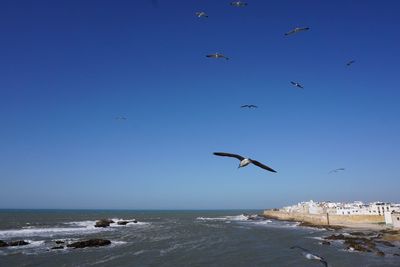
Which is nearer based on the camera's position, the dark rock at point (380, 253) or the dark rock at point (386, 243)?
the dark rock at point (380, 253)

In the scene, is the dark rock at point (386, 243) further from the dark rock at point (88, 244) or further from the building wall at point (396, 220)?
the dark rock at point (88, 244)

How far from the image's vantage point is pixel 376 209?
307 feet

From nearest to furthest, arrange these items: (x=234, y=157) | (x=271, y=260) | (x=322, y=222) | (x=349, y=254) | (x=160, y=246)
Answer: (x=234, y=157) < (x=271, y=260) < (x=349, y=254) < (x=160, y=246) < (x=322, y=222)

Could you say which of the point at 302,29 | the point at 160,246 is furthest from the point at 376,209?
the point at 302,29

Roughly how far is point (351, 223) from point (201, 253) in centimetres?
5387

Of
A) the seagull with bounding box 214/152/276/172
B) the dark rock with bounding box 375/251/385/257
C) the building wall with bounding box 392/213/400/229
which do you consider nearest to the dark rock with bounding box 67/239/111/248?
the dark rock with bounding box 375/251/385/257

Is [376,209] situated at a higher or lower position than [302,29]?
lower

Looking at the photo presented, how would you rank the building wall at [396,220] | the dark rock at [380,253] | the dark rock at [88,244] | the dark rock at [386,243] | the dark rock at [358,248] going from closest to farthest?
the dark rock at [380,253]
the dark rock at [358,248]
the dark rock at [88,244]
the dark rock at [386,243]
the building wall at [396,220]

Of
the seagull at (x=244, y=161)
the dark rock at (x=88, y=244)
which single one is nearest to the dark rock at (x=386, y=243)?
the dark rock at (x=88, y=244)

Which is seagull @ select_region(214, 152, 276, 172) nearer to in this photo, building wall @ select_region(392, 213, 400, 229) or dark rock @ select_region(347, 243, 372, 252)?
dark rock @ select_region(347, 243, 372, 252)

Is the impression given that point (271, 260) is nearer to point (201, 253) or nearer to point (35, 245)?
point (201, 253)

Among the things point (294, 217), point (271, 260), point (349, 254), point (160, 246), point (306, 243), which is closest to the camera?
point (271, 260)

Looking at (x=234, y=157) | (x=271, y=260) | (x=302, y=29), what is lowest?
(x=271, y=260)

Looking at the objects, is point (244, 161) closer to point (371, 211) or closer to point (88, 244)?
point (88, 244)
